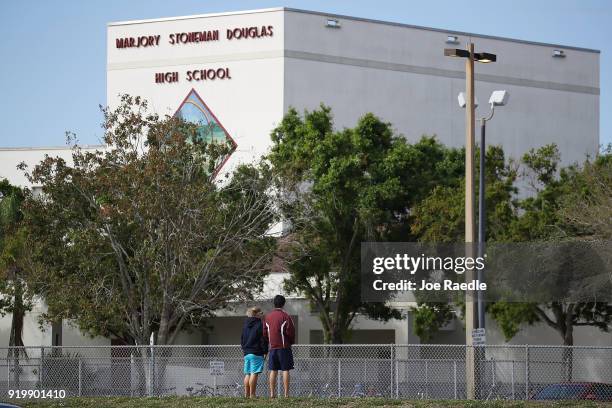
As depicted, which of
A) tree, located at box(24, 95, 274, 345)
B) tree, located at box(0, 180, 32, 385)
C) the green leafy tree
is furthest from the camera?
the green leafy tree

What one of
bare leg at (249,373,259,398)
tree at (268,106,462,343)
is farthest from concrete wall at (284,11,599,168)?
bare leg at (249,373,259,398)

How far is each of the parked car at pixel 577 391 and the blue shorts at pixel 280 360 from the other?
20.5 feet

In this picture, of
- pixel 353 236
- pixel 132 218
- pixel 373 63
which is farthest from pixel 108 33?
pixel 132 218

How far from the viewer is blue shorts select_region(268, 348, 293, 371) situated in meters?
20.2

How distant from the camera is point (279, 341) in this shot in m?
20.2

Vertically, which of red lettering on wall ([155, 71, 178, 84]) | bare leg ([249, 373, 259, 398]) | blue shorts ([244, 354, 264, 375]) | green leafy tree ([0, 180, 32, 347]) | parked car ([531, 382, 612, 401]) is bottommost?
parked car ([531, 382, 612, 401])

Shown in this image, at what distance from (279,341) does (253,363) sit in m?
0.85

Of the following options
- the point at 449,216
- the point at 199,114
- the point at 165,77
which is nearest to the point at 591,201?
the point at 449,216

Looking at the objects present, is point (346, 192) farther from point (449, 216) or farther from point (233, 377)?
point (233, 377)

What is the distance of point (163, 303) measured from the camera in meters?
32.3

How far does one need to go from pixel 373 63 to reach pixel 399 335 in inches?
731

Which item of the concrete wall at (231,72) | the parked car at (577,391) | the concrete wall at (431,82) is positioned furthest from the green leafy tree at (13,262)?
the concrete wall at (431,82)

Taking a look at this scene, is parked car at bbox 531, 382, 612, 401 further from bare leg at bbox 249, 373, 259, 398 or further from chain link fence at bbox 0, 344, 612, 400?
bare leg at bbox 249, 373, 259, 398

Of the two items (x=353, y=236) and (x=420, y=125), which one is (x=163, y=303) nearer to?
(x=353, y=236)
